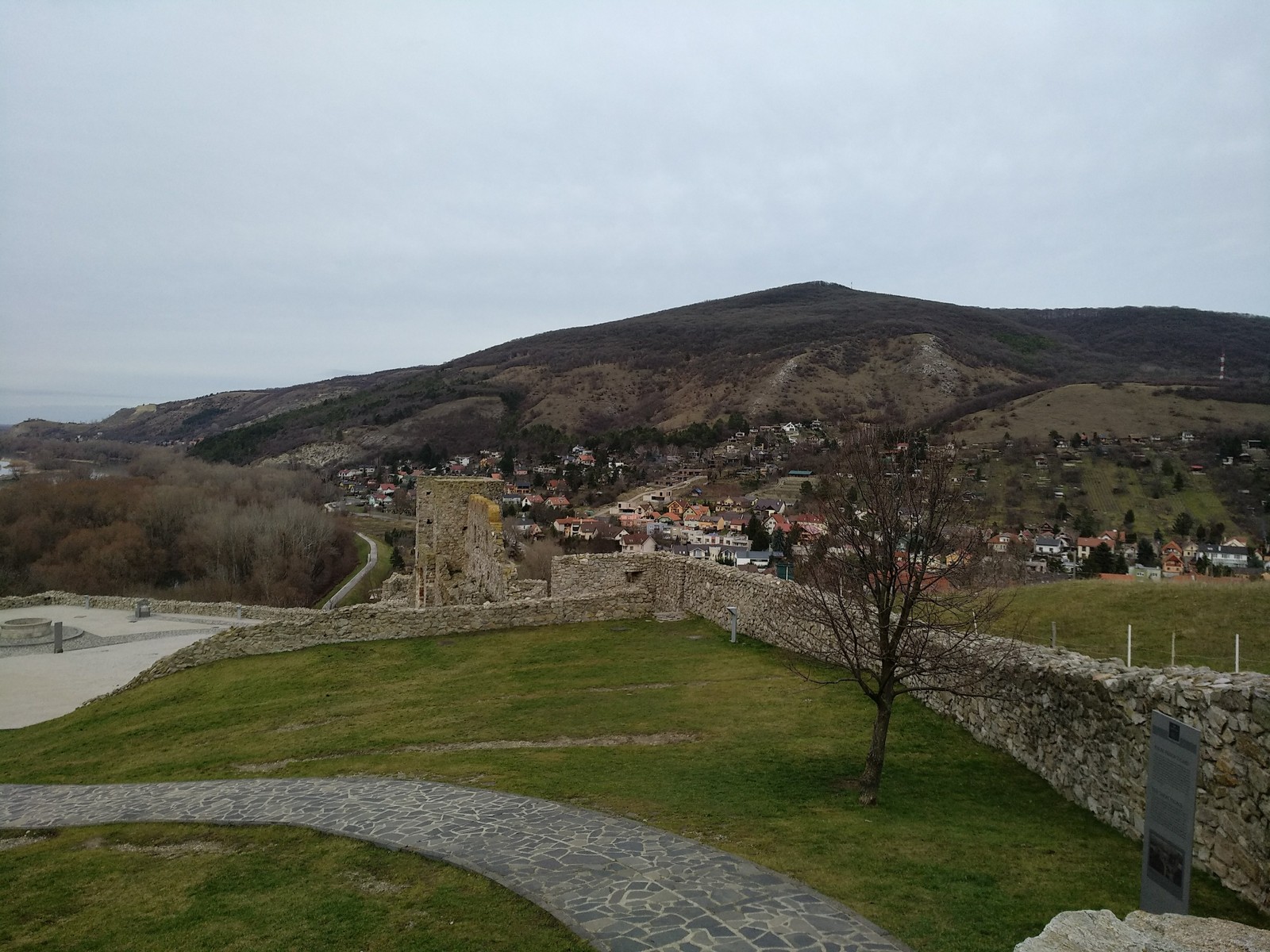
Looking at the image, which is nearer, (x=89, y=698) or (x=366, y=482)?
(x=89, y=698)

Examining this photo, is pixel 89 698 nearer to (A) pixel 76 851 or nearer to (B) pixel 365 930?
(A) pixel 76 851

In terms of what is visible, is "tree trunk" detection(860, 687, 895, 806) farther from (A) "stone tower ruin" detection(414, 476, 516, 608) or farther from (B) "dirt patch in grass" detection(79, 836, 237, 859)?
(A) "stone tower ruin" detection(414, 476, 516, 608)

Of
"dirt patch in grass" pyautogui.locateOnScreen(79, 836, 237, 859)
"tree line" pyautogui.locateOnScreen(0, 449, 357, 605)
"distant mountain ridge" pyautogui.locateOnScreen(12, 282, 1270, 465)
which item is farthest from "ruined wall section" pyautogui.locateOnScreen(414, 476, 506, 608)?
"distant mountain ridge" pyautogui.locateOnScreen(12, 282, 1270, 465)

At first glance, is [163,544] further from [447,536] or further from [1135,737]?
[1135,737]

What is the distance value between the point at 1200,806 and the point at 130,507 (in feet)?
234

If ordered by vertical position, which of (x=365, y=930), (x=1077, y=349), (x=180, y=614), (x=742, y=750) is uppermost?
(x=1077, y=349)

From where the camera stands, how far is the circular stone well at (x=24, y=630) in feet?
88.2

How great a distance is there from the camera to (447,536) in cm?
2467

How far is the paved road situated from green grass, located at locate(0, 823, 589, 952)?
3637cm

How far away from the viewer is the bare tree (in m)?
8.65

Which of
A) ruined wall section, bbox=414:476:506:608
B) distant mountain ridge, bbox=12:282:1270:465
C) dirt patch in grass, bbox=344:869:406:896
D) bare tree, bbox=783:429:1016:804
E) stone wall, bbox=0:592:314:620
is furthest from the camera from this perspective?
distant mountain ridge, bbox=12:282:1270:465

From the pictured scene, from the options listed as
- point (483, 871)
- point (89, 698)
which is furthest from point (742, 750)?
point (89, 698)

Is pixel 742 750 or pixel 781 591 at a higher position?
pixel 781 591

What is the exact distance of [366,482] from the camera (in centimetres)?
11306
